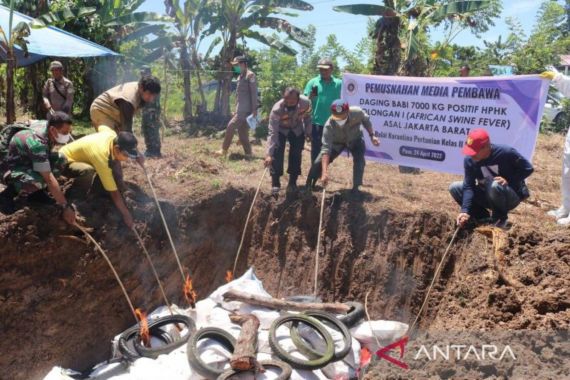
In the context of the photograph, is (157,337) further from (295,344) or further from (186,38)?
(186,38)

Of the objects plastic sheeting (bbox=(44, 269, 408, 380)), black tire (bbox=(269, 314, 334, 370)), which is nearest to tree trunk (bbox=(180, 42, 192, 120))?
plastic sheeting (bbox=(44, 269, 408, 380))

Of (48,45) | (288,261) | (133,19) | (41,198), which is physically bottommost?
(288,261)

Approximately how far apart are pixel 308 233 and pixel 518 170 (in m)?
2.99

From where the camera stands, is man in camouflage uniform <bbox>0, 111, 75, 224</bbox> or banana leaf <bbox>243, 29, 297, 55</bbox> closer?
man in camouflage uniform <bbox>0, 111, 75, 224</bbox>

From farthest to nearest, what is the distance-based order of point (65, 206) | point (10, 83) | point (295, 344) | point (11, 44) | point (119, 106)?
point (10, 83) → point (11, 44) → point (119, 106) → point (65, 206) → point (295, 344)

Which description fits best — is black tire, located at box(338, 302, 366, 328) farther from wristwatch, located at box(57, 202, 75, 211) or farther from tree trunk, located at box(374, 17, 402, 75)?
tree trunk, located at box(374, 17, 402, 75)

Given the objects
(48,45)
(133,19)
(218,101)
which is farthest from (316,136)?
(133,19)

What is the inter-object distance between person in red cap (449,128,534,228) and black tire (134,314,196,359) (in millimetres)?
3479

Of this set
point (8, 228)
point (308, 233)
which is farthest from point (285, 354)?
point (8, 228)

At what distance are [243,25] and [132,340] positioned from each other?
37.6 ft

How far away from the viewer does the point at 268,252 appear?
711 centimetres

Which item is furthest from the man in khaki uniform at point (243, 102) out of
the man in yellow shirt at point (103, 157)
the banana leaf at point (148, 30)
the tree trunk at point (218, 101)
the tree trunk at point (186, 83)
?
the banana leaf at point (148, 30)

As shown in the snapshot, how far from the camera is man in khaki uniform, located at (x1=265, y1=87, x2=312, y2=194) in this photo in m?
6.60

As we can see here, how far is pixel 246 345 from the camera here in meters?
4.56
